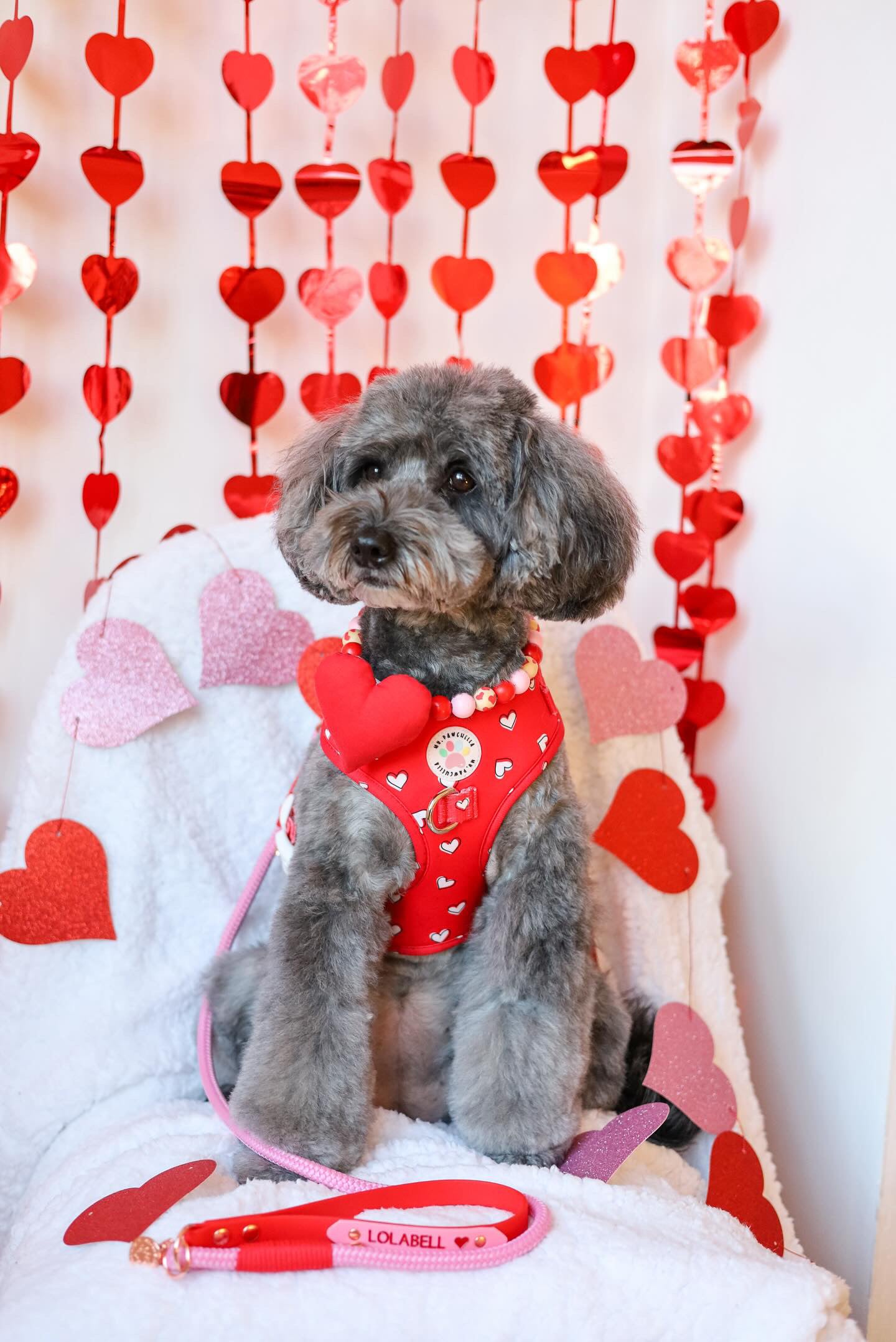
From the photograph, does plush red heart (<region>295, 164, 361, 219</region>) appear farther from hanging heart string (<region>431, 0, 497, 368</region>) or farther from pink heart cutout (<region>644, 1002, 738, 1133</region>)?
pink heart cutout (<region>644, 1002, 738, 1133</region>)

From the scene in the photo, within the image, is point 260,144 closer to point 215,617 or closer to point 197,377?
point 197,377

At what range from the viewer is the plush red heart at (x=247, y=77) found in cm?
154

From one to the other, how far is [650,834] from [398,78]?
115 centimetres

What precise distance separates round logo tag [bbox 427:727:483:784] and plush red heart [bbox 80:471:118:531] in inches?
27.2

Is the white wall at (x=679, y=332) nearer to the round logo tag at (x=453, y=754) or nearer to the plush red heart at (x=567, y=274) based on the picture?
the plush red heart at (x=567, y=274)

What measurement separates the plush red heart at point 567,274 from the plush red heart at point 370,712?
0.80 metres

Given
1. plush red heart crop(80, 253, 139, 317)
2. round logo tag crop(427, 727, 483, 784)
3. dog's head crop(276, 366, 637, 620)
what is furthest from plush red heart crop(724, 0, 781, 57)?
round logo tag crop(427, 727, 483, 784)

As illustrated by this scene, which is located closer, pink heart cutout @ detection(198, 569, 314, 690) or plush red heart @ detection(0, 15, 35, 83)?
plush red heart @ detection(0, 15, 35, 83)

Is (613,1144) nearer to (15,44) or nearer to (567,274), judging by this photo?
(567,274)

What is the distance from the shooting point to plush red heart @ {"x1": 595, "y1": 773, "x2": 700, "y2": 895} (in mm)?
1563

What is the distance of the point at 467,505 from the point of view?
1168mm

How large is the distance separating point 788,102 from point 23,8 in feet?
3.71

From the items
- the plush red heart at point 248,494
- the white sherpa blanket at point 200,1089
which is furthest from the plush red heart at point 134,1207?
the plush red heart at point 248,494

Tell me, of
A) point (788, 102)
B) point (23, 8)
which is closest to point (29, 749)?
point (23, 8)
